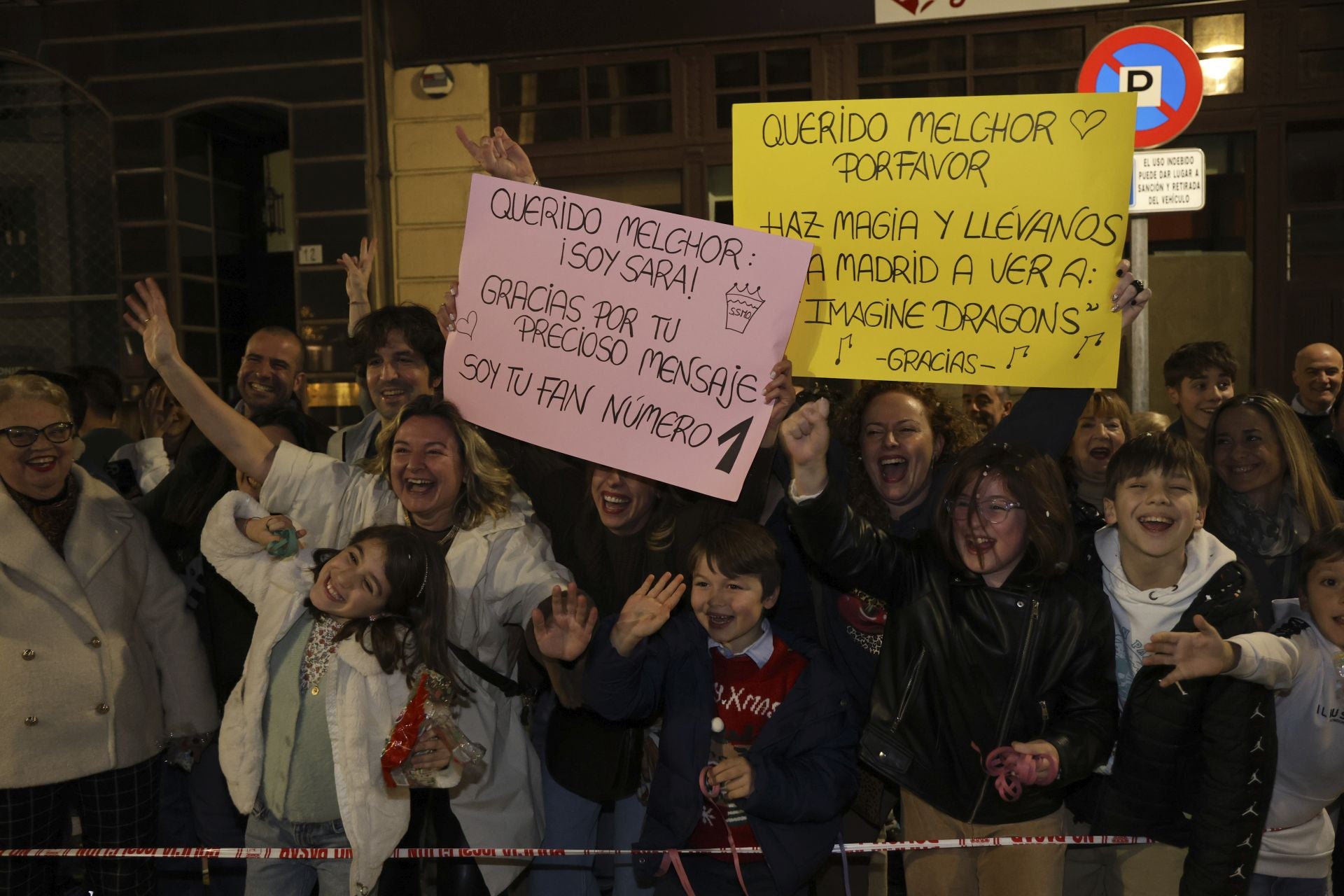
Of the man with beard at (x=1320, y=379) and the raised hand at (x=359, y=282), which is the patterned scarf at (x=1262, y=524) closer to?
the man with beard at (x=1320, y=379)

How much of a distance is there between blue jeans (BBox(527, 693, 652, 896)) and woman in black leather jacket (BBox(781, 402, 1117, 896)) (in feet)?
2.69

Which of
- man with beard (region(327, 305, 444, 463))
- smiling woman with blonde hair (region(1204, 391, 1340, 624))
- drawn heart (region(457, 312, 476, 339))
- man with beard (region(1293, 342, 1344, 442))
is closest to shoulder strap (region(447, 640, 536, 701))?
man with beard (region(327, 305, 444, 463))

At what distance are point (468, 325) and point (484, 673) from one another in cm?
112

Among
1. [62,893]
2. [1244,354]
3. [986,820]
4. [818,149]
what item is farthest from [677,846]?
[1244,354]

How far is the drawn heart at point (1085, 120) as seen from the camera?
365 cm

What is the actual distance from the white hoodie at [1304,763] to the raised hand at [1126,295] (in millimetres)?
1003

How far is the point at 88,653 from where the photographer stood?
3.68 m

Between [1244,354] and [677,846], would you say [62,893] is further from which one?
[1244,354]

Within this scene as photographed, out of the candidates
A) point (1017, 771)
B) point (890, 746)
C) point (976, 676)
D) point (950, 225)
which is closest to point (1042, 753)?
point (1017, 771)

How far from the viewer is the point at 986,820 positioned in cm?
315

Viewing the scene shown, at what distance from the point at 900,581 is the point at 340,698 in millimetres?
1554

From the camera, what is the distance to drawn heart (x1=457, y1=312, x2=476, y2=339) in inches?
151

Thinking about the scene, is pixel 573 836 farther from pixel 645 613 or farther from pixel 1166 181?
pixel 1166 181

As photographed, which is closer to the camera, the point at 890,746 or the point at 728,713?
the point at 890,746
